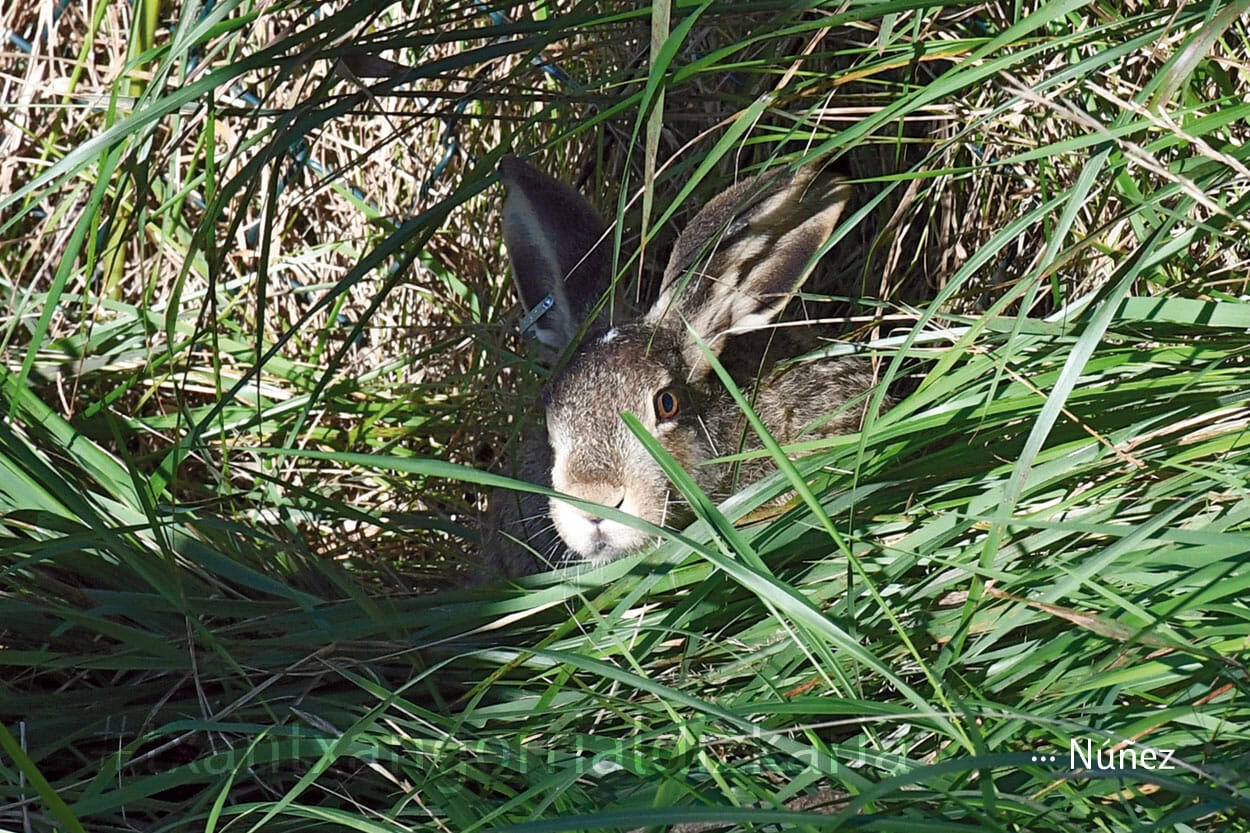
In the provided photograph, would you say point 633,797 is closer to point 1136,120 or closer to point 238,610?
point 238,610

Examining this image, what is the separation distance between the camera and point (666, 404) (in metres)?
3.62

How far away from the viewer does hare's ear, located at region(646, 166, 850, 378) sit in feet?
10.8

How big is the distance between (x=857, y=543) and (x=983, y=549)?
332 millimetres

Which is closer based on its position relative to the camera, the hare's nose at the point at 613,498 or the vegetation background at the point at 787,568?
the vegetation background at the point at 787,568

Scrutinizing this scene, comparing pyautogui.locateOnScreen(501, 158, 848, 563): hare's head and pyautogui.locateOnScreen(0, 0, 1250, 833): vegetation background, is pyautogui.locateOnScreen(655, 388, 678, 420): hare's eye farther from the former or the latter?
pyautogui.locateOnScreen(0, 0, 1250, 833): vegetation background

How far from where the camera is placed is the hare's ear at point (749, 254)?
130 inches

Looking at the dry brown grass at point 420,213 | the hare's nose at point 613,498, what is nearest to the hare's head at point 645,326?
the hare's nose at point 613,498

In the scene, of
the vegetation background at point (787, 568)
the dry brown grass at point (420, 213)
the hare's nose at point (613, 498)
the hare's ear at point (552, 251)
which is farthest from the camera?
the hare's ear at point (552, 251)

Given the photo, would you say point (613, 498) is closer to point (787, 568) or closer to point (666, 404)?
point (666, 404)

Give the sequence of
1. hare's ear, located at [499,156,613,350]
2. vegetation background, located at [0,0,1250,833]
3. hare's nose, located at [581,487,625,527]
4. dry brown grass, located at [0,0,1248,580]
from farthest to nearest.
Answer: hare's ear, located at [499,156,613,350], dry brown grass, located at [0,0,1248,580], hare's nose, located at [581,487,625,527], vegetation background, located at [0,0,1250,833]

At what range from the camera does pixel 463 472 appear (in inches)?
99.8

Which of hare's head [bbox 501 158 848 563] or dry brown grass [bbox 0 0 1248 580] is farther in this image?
dry brown grass [bbox 0 0 1248 580]

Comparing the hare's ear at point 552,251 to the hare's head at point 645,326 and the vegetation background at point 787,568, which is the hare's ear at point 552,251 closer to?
the hare's head at point 645,326

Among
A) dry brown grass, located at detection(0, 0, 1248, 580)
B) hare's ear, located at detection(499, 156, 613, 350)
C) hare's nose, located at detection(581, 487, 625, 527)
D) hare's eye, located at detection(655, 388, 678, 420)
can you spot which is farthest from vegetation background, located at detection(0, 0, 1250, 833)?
hare's eye, located at detection(655, 388, 678, 420)
